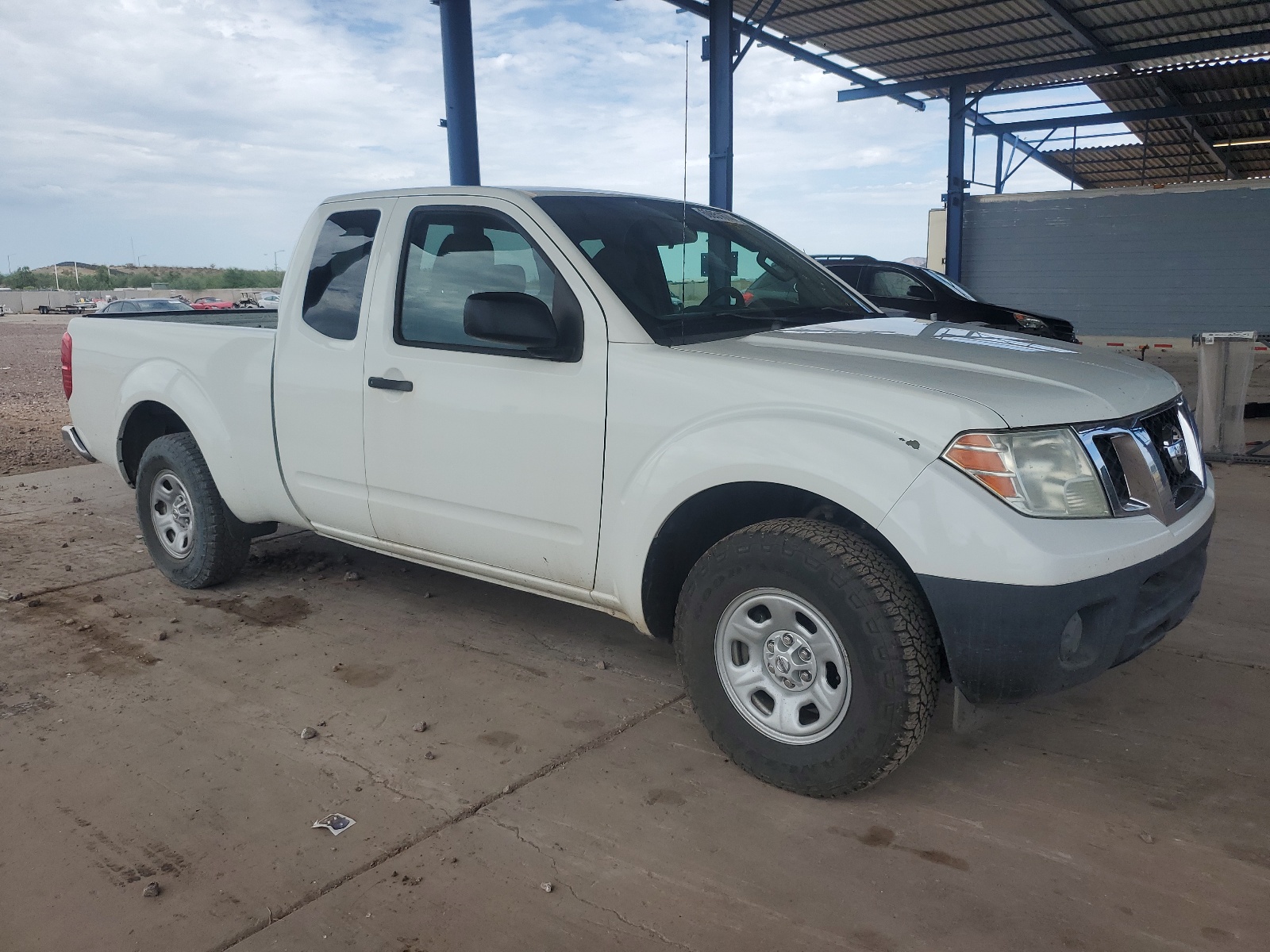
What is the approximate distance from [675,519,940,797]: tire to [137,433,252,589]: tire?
2.70m

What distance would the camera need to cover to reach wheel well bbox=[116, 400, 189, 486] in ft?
→ 16.5

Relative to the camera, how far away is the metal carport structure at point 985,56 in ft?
38.0

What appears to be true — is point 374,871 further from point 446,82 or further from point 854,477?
point 446,82

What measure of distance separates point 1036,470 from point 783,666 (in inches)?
35.9

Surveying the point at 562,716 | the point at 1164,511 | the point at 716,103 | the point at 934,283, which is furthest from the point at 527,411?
the point at 716,103

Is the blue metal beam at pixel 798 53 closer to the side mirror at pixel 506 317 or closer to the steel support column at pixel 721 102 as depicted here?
the steel support column at pixel 721 102

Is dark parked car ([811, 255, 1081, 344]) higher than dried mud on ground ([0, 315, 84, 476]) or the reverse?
higher

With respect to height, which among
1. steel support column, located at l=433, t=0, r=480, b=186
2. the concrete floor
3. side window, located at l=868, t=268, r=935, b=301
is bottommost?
the concrete floor

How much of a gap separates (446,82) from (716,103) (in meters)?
4.10

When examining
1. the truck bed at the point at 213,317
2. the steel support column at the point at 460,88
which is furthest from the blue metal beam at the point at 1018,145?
the truck bed at the point at 213,317

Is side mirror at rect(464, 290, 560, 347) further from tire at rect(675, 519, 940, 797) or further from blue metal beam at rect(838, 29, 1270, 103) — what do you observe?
blue metal beam at rect(838, 29, 1270, 103)

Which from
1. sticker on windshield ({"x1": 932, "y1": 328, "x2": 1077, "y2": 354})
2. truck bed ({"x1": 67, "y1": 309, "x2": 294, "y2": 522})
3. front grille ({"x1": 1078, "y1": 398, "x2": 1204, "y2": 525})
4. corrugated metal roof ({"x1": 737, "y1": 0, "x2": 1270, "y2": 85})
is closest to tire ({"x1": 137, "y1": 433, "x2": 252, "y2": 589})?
truck bed ({"x1": 67, "y1": 309, "x2": 294, "y2": 522})

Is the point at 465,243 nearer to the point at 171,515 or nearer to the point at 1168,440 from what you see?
the point at 171,515

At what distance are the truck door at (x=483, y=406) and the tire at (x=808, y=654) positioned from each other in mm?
561
